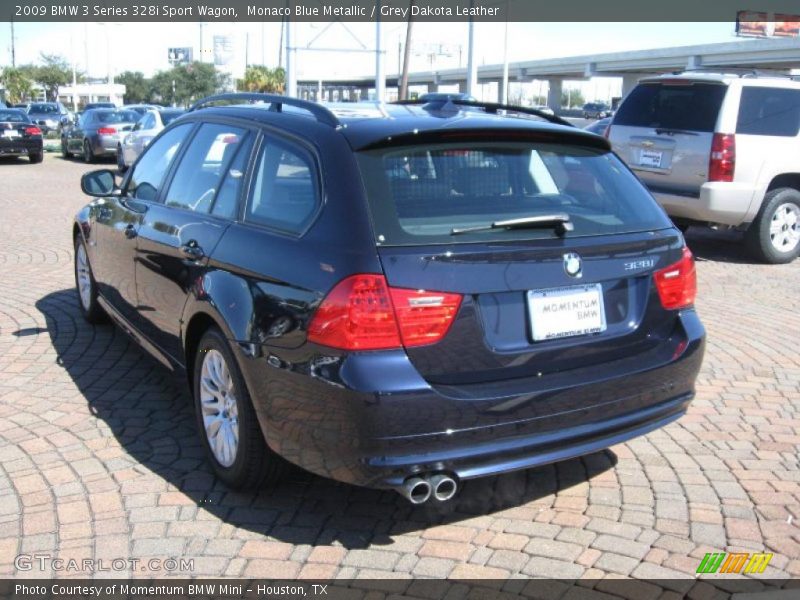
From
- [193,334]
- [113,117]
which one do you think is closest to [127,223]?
[193,334]

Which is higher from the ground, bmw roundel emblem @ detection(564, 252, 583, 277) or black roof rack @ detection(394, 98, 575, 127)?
black roof rack @ detection(394, 98, 575, 127)

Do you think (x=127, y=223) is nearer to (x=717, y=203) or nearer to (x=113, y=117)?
(x=717, y=203)

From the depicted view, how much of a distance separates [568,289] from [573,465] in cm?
125

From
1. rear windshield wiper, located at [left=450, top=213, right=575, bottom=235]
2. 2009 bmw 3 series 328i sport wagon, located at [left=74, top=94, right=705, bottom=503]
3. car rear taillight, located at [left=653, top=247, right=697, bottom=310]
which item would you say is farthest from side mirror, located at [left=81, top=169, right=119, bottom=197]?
car rear taillight, located at [left=653, top=247, right=697, bottom=310]

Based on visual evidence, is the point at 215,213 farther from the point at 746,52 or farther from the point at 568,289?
the point at 746,52

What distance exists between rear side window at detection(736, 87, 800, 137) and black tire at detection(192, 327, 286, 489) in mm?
7212

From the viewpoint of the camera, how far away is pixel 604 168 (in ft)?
13.1

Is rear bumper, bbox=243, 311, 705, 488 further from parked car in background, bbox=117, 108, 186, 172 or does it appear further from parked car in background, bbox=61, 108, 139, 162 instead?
parked car in background, bbox=61, 108, 139, 162

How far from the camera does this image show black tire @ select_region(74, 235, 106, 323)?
20.4 ft

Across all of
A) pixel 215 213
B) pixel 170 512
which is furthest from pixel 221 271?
pixel 170 512

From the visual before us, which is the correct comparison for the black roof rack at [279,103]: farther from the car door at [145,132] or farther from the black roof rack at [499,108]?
the car door at [145,132]

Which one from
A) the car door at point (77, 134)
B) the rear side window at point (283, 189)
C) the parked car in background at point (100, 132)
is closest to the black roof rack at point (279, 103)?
the rear side window at point (283, 189)

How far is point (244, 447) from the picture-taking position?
3.62 meters

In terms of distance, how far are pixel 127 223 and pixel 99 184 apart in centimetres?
71
